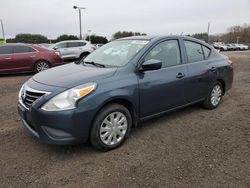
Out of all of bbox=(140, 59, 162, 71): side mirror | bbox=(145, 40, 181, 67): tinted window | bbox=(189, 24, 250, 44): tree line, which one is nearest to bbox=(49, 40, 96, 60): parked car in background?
bbox=(145, 40, 181, 67): tinted window

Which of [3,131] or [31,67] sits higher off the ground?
[31,67]

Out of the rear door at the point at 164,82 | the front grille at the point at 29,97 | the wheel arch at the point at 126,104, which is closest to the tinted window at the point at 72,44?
the rear door at the point at 164,82

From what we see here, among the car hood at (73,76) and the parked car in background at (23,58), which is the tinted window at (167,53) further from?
the parked car in background at (23,58)

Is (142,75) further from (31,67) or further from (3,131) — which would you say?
(31,67)

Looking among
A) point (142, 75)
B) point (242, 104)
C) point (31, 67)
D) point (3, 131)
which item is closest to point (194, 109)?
point (242, 104)

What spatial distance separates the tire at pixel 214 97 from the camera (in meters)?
5.29

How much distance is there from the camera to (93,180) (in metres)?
2.93

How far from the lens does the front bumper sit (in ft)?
10.3

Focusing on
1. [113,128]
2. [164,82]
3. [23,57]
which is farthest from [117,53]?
[23,57]

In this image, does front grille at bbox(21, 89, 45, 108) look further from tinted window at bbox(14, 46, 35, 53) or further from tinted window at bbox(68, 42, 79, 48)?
tinted window at bbox(68, 42, 79, 48)

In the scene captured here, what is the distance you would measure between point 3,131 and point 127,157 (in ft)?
7.24

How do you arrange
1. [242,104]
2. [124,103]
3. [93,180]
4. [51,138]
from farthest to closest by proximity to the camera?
[242,104]
[124,103]
[51,138]
[93,180]

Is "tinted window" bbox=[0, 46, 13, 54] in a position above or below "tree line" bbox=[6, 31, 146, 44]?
below

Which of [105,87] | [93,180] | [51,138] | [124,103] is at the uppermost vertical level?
[105,87]
